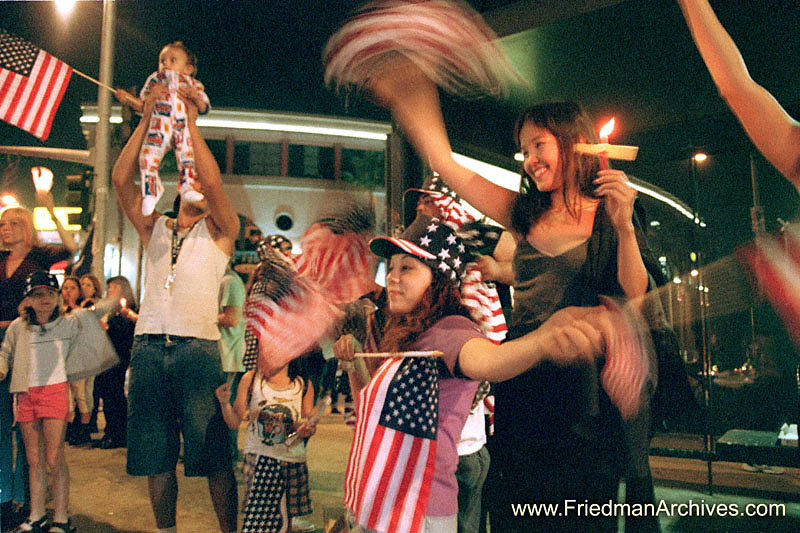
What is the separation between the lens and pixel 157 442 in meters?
2.90

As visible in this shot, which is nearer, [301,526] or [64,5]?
[301,526]

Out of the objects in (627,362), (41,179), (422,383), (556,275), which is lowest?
(422,383)

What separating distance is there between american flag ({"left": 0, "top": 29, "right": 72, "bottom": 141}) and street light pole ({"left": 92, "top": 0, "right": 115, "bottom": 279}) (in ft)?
11.4

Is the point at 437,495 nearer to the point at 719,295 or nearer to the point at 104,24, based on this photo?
the point at 719,295

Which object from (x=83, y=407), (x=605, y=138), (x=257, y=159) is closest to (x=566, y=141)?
(x=605, y=138)

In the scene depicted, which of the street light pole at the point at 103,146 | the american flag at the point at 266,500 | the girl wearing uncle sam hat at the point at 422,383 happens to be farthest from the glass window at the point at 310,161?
the girl wearing uncle sam hat at the point at 422,383

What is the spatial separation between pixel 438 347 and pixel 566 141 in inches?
33.7

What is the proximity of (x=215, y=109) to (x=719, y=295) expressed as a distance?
70.2ft

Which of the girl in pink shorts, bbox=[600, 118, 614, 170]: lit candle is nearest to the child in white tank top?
the girl in pink shorts

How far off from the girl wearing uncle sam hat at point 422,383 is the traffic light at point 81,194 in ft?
26.6

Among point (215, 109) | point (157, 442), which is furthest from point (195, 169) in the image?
point (215, 109)

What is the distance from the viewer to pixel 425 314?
2100mm

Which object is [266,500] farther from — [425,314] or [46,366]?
[46,366]

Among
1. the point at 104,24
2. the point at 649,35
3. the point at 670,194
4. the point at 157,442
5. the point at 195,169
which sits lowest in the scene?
the point at 157,442
